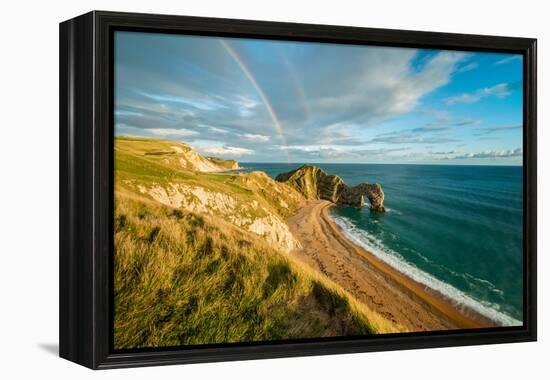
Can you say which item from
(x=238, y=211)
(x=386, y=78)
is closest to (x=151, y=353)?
(x=238, y=211)

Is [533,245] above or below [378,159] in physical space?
below

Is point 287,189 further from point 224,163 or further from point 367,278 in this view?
point 367,278

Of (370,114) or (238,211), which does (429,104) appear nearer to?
(370,114)

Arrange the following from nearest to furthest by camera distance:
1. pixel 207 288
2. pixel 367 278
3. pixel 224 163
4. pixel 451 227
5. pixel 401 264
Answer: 1. pixel 207 288
2. pixel 224 163
3. pixel 367 278
4. pixel 401 264
5. pixel 451 227

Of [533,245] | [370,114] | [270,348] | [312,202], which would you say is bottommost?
[270,348]

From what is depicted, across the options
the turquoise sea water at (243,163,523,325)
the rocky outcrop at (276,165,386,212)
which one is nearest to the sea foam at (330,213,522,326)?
the turquoise sea water at (243,163,523,325)

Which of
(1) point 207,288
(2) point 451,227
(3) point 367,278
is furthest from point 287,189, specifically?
(2) point 451,227
